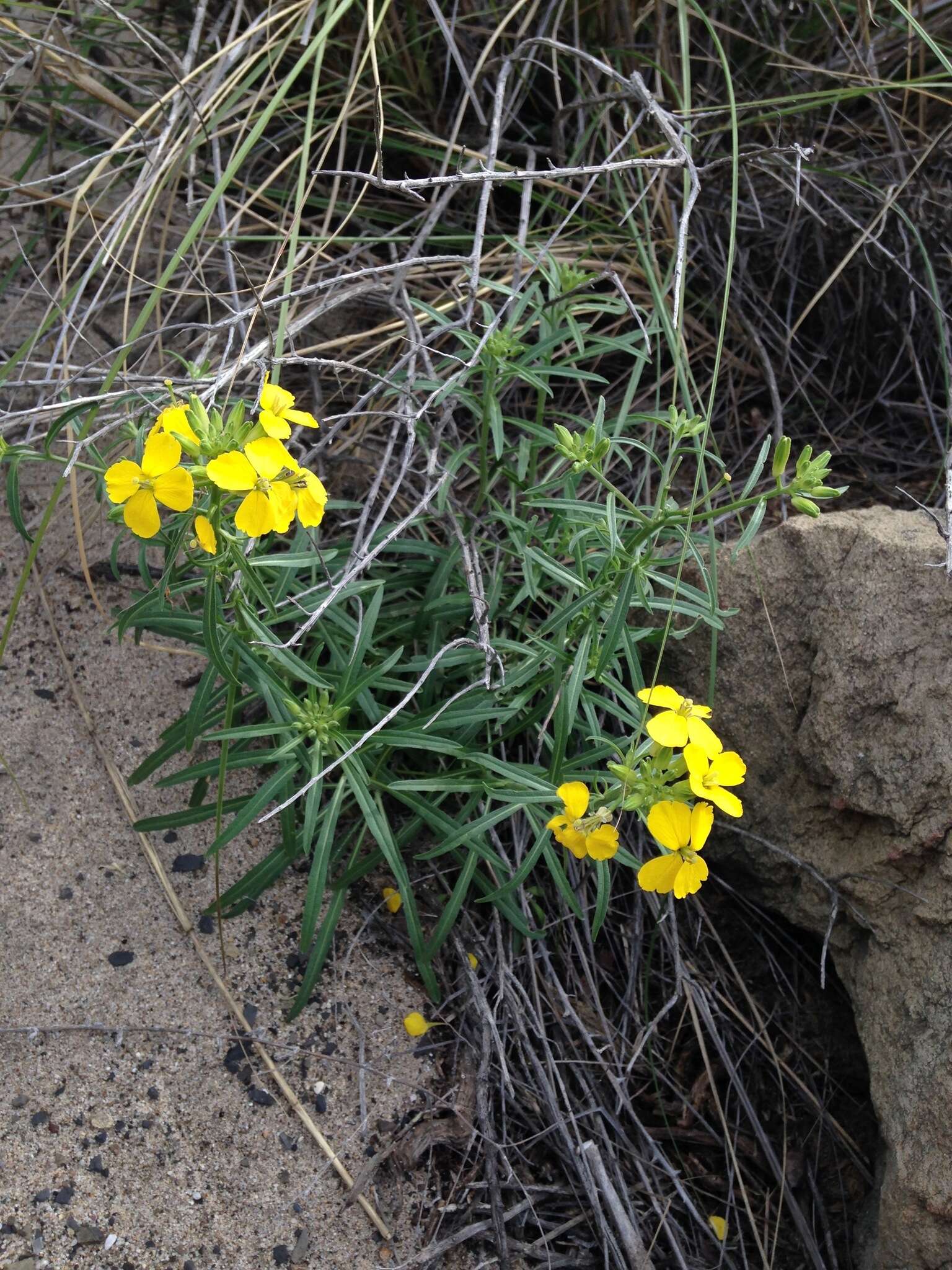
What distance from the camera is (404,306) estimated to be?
246cm

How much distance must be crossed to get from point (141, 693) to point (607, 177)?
71.9 inches

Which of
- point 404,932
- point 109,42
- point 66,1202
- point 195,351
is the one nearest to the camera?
point 66,1202

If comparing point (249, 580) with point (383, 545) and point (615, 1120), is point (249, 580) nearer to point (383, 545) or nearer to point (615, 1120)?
point (383, 545)

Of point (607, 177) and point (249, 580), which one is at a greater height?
point (607, 177)

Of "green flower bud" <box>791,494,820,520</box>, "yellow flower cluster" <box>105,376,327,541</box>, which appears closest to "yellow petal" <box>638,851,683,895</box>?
"green flower bud" <box>791,494,820,520</box>

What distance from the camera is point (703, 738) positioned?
1.59 metres

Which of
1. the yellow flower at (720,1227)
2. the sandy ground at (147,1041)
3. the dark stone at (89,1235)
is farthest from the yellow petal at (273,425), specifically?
the yellow flower at (720,1227)

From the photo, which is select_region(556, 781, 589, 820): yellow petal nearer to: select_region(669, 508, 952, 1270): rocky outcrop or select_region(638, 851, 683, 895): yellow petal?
select_region(638, 851, 683, 895): yellow petal

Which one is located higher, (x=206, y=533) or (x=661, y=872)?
(x=206, y=533)

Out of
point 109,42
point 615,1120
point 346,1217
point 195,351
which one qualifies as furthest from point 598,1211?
point 109,42

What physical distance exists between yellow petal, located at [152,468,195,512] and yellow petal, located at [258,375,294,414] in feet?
0.55

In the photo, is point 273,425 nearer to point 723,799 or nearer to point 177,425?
point 177,425

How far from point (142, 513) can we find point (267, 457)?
0.69ft

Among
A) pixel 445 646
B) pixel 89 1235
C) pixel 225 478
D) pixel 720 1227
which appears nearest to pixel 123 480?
pixel 225 478
